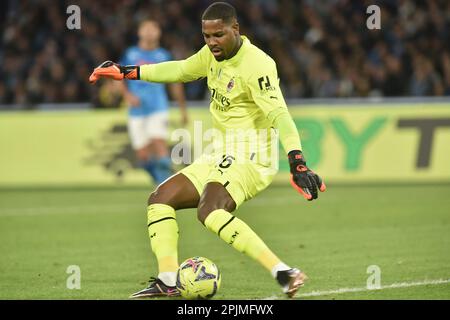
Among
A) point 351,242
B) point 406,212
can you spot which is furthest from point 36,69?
point 351,242

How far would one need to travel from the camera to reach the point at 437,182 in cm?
1566

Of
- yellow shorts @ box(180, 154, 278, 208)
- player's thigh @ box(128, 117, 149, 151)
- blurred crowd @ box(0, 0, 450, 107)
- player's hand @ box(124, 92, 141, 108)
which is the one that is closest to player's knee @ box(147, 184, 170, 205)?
yellow shorts @ box(180, 154, 278, 208)

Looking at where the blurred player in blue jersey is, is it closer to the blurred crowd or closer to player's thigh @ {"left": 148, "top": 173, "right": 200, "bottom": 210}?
the blurred crowd

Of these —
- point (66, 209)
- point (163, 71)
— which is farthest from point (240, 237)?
point (66, 209)

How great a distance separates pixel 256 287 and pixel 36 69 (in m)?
12.8

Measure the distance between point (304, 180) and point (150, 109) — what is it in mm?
7454

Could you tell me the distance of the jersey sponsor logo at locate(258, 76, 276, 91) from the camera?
22.7 feet

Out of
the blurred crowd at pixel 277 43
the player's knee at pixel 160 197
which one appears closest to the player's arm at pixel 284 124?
the player's knee at pixel 160 197

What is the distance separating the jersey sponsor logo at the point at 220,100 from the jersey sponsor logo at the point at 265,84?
0.38 m

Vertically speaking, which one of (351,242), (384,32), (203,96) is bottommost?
(351,242)

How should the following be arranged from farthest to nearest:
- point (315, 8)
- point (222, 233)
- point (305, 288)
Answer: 1. point (315, 8)
2. point (305, 288)
3. point (222, 233)

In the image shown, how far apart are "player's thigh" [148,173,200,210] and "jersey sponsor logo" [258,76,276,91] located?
95 centimetres

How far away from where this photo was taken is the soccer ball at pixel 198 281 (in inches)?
273
